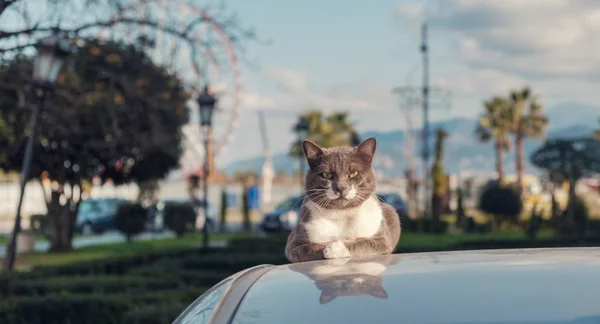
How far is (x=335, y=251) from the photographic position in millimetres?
3760

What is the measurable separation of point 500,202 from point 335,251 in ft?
127

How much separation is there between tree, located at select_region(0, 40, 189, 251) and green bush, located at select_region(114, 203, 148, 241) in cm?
171

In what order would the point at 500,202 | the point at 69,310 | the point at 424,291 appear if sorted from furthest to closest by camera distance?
the point at 500,202, the point at 69,310, the point at 424,291

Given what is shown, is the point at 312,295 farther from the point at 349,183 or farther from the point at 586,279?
the point at 349,183

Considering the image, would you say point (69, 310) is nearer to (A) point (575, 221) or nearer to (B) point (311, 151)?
(B) point (311, 151)

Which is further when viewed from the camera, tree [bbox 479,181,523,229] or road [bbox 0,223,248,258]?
tree [bbox 479,181,523,229]

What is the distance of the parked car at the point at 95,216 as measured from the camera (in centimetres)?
4706

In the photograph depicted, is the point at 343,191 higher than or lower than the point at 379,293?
higher

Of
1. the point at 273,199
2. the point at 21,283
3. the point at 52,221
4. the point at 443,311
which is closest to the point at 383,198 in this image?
the point at 443,311

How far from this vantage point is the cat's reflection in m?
2.59

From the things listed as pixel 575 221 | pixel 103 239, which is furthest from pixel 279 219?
pixel 575 221

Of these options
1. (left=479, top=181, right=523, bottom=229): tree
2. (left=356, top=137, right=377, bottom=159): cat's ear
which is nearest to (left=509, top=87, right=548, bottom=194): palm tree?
(left=479, top=181, right=523, bottom=229): tree

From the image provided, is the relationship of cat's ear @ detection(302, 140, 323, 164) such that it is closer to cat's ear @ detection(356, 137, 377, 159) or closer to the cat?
the cat

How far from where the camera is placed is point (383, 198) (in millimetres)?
4844
